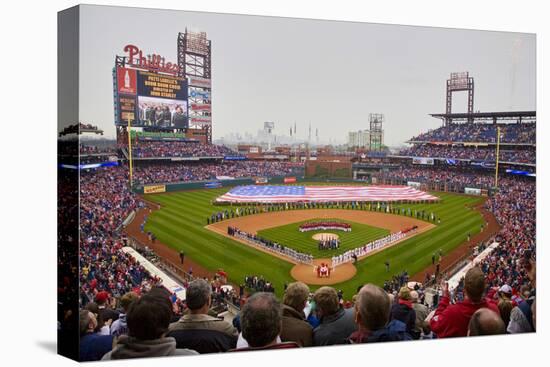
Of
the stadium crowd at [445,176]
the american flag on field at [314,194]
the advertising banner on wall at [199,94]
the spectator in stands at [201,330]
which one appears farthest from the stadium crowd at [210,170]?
the spectator in stands at [201,330]

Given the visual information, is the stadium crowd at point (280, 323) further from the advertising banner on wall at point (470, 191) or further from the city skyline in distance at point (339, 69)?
the advertising banner on wall at point (470, 191)

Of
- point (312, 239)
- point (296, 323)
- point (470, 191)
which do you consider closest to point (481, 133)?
point (470, 191)

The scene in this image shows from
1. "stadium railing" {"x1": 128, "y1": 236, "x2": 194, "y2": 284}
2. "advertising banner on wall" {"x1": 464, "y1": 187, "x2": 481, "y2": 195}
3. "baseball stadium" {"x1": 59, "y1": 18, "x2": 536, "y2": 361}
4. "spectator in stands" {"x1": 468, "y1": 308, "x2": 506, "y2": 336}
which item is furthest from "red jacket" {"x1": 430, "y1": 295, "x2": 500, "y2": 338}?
"advertising banner on wall" {"x1": 464, "y1": 187, "x2": 481, "y2": 195}

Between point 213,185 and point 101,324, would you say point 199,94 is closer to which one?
point 213,185

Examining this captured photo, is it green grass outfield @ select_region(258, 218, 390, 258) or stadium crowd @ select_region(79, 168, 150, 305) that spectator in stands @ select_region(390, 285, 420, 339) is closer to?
stadium crowd @ select_region(79, 168, 150, 305)

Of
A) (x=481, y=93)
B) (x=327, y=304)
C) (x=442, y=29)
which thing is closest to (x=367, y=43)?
(x=442, y=29)
